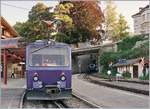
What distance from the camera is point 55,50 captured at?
22062mm

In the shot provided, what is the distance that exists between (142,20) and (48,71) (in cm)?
8464

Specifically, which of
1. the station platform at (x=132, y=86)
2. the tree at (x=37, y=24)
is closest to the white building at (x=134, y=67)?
the tree at (x=37, y=24)

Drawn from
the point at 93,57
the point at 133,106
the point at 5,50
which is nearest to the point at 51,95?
the point at 133,106

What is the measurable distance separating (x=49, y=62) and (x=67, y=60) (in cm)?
81

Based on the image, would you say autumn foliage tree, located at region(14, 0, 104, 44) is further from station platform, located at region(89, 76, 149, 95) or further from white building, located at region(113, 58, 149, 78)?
station platform, located at region(89, 76, 149, 95)

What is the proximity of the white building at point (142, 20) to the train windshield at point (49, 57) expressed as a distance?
75838 mm

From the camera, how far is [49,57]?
21.9 metres

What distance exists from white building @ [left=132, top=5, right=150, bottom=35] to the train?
75.9 meters

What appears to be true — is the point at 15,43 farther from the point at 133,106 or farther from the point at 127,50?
the point at 127,50

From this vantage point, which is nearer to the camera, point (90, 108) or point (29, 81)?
point (90, 108)

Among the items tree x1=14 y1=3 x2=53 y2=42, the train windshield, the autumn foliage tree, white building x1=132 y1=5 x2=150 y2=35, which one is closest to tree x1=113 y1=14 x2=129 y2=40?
white building x1=132 y1=5 x2=150 y2=35

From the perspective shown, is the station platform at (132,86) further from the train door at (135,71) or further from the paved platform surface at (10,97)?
the train door at (135,71)

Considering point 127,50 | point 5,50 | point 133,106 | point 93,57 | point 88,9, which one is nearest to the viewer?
point 133,106

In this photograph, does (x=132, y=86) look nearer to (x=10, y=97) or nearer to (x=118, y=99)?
(x=118, y=99)
